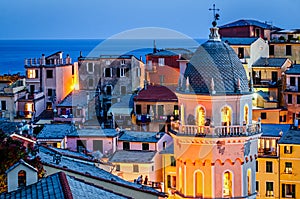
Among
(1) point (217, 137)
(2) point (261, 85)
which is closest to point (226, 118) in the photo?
(1) point (217, 137)

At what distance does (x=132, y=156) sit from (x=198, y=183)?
76.0 ft

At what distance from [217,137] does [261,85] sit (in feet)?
132

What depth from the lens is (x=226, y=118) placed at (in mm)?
28234

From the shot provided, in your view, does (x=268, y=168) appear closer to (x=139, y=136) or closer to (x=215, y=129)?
(x=139, y=136)

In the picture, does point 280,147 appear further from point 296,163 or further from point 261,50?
point 261,50

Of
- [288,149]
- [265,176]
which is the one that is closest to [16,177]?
[288,149]

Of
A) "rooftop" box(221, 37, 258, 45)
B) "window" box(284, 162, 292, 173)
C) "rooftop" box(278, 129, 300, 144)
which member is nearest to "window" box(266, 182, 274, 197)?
"window" box(284, 162, 292, 173)

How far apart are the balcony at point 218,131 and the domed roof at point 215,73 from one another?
48.0 inches

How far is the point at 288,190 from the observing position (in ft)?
168

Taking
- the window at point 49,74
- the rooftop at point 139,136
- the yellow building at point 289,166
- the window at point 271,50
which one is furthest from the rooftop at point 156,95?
the yellow building at point 289,166

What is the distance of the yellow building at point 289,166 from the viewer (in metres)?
50.6

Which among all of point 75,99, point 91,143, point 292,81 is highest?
point 292,81

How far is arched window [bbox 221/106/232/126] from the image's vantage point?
92.3 feet

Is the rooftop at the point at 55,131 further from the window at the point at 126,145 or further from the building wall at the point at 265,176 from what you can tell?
the building wall at the point at 265,176
